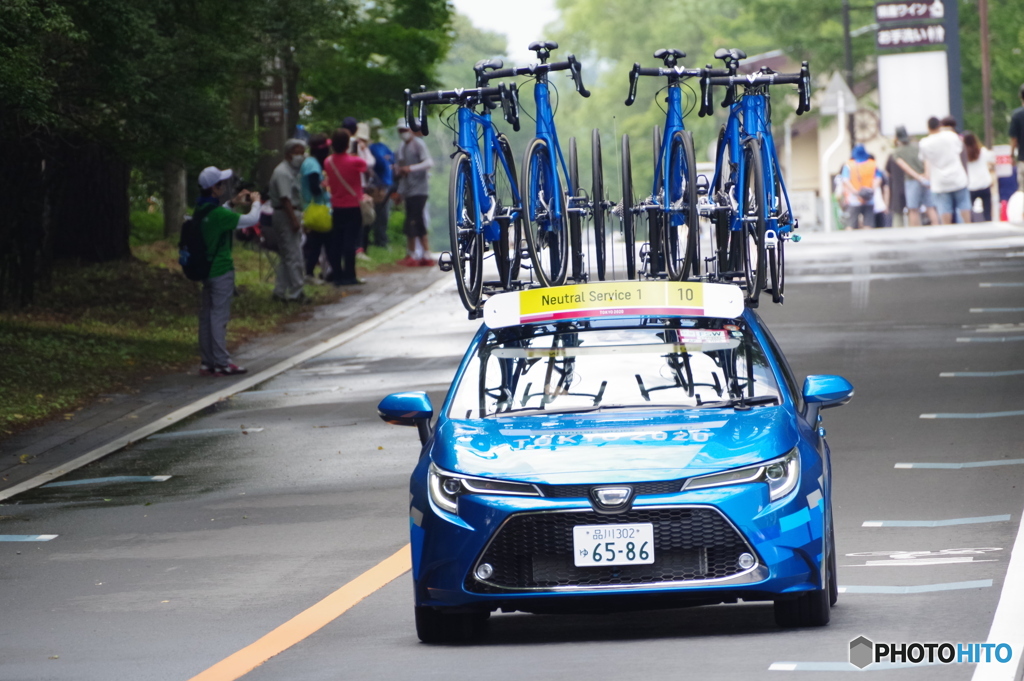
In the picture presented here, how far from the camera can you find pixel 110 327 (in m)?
22.2

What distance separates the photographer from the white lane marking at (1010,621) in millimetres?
6535

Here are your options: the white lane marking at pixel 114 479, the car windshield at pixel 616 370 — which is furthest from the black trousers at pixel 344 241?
the car windshield at pixel 616 370

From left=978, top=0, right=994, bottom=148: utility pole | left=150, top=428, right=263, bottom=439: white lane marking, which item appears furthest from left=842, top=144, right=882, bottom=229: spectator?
left=978, top=0, right=994, bottom=148: utility pole

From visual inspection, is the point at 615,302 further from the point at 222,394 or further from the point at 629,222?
the point at 222,394

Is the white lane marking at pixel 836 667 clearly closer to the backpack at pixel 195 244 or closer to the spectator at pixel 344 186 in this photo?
the backpack at pixel 195 244

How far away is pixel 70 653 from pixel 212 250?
10862mm

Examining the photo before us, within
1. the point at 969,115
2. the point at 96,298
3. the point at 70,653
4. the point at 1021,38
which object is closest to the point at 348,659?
A: the point at 70,653

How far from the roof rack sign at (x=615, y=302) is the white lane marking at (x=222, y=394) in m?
5.84

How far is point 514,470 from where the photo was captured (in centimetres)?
736

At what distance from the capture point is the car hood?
23.8 ft

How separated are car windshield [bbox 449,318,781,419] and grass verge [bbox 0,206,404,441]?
27.6 ft

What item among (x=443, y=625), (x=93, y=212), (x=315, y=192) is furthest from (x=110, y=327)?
(x=443, y=625)

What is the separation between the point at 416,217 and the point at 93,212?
536 cm

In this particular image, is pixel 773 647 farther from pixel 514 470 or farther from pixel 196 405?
pixel 196 405
